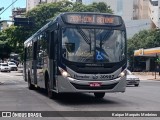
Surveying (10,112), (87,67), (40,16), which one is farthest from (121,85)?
(40,16)

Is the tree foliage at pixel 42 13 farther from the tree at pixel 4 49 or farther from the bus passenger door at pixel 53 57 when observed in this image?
the bus passenger door at pixel 53 57

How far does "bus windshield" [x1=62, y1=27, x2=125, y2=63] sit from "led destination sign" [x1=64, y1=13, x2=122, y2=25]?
0.33 m

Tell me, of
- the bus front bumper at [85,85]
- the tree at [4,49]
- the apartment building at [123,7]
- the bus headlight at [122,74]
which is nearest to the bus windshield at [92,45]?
the bus headlight at [122,74]

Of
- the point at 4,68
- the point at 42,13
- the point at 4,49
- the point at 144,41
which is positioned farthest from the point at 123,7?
the point at 4,49

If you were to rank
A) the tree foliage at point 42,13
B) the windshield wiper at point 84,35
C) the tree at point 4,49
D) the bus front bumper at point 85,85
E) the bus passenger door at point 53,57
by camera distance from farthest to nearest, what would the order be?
the tree foliage at point 42,13 < the tree at point 4,49 < the bus passenger door at point 53,57 < the windshield wiper at point 84,35 < the bus front bumper at point 85,85

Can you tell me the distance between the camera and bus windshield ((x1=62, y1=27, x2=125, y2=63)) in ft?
51.8

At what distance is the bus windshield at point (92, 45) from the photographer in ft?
51.8

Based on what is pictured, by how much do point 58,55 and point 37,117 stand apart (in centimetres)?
413

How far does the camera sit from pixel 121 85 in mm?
16172

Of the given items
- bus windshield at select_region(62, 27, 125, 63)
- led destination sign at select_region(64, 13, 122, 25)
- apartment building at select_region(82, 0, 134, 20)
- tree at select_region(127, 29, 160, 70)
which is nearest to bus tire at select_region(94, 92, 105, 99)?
bus windshield at select_region(62, 27, 125, 63)

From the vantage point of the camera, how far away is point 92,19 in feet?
53.8

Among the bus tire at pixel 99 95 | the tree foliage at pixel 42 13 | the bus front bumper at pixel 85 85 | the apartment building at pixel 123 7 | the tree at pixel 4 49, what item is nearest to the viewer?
the bus front bumper at pixel 85 85

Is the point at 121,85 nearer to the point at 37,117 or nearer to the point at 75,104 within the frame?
the point at 75,104

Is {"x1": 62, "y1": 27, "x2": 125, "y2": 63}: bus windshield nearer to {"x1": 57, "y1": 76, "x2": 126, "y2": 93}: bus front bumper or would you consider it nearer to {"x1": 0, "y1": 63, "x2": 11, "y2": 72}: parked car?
{"x1": 57, "y1": 76, "x2": 126, "y2": 93}: bus front bumper
